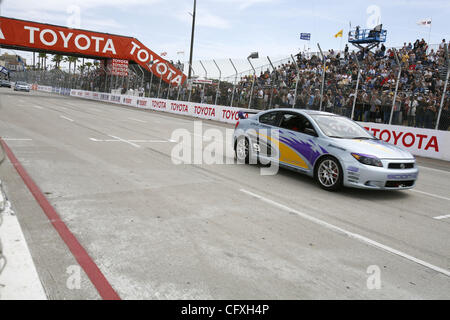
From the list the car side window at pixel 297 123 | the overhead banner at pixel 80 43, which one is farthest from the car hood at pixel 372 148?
the overhead banner at pixel 80 43

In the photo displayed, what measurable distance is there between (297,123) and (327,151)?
1.23 m

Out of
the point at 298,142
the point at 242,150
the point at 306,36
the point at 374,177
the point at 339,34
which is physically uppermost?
the point at 306,36

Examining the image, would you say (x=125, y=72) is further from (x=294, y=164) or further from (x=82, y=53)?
(x=294, y=164)

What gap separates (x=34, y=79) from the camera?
8081 centimetres

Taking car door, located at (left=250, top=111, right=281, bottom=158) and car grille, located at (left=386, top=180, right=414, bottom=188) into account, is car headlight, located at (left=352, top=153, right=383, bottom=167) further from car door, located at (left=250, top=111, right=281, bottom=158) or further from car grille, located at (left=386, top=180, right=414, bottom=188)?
car door, located at (left=250, top=111, right=281, bottom=158)

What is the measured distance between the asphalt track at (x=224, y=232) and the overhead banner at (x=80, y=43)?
2943cm

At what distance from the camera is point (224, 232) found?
475 cm

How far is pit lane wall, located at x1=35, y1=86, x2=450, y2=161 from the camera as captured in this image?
1401cm

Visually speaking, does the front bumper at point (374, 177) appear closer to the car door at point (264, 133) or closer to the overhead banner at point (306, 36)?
the car door at point (264, 133)

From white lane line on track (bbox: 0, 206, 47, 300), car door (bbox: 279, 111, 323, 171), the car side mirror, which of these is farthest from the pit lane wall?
white lane line on track (bbox: 0, 206, 47, 300)

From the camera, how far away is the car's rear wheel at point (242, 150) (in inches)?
377

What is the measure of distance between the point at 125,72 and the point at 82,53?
16.6 ft

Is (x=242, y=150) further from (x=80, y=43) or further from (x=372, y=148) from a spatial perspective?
(x=80, y=43)

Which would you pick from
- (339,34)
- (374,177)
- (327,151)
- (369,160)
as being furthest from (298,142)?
(339,34)
